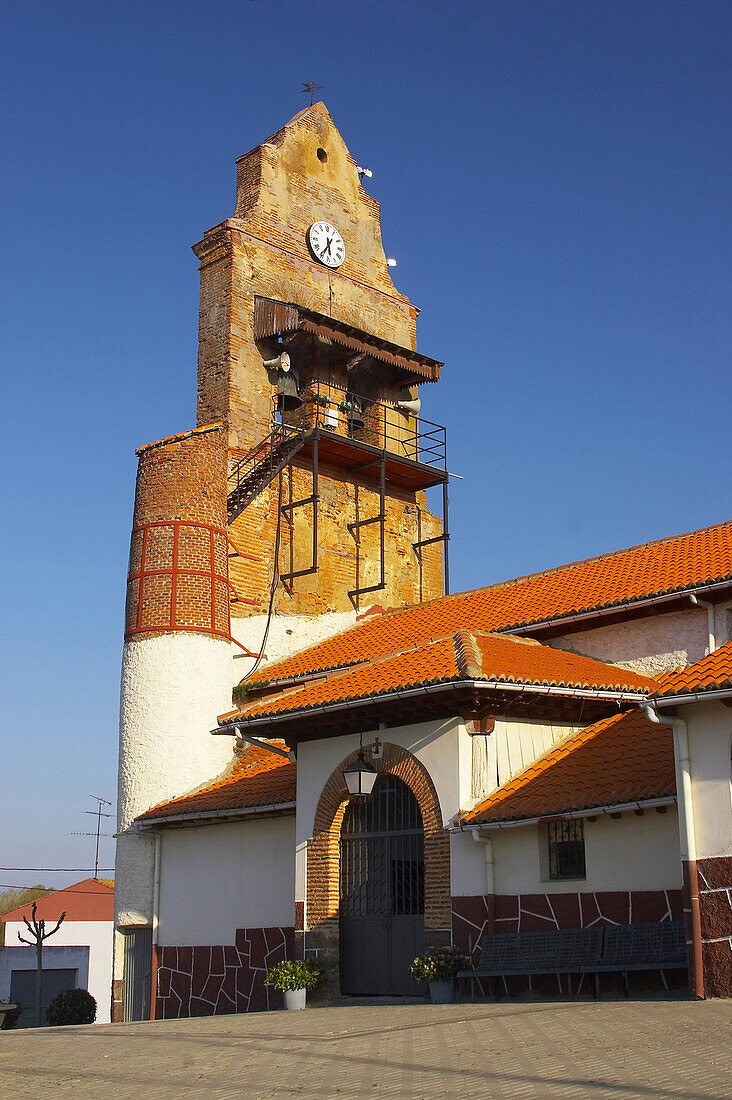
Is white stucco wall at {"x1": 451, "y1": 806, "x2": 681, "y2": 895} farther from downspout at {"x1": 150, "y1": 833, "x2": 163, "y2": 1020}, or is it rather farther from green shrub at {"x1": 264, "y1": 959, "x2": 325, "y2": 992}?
downspout at {"x1": 150, "y1": 833, "x2": 163, "y2": 1020}

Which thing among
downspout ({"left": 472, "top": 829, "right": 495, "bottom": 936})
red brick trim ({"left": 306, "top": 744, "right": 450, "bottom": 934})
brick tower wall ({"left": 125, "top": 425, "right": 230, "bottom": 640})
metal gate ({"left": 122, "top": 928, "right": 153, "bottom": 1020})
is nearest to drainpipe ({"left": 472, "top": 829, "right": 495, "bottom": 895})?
downspout ({"left": 472, "top": 829, "right": 495, "bottom": 936})

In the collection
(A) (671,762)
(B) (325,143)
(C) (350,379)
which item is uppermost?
(B) (325,143)

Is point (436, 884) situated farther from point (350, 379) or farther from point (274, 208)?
point (274, 208)

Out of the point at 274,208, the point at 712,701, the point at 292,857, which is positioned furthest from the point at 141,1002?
the point at 274,208

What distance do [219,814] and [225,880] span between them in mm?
1242

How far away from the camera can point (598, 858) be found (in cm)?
1376

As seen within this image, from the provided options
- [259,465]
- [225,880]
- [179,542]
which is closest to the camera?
[225,880]

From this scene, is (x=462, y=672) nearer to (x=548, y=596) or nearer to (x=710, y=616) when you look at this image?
(x=710, y=616)

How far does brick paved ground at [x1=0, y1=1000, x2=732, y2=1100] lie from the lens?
718 cm

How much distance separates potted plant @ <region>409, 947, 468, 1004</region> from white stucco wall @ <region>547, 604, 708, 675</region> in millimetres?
5543

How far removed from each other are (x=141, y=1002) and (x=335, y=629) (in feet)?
28.3

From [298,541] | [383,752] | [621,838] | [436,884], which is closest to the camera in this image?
[621,838]

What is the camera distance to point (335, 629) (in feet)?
85.7

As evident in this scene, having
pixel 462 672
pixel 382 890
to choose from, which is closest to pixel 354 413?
pixel 382 890
